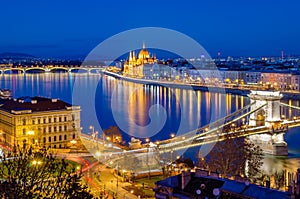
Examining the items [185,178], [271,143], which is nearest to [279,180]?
[185,178]

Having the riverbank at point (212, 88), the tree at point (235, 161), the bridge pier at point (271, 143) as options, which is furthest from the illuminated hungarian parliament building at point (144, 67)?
Result: the tree at point (235, 161)

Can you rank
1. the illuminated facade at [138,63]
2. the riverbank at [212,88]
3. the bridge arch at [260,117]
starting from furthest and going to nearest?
the illuminated facade at [138,63], the riverbank at [212,88], the bridge arch at [260,117]

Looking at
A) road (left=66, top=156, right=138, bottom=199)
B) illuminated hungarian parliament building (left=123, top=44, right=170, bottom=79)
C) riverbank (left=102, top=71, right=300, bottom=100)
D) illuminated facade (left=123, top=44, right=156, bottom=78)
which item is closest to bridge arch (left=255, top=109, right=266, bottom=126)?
road (left=66, top=156, right=138, bottom=199)

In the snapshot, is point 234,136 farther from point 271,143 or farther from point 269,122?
point 269,122

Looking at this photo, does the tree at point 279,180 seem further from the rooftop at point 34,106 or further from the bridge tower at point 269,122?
the rooftop at point 34,106

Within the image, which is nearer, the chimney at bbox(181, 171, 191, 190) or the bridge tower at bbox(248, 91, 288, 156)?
the chimney at bbox(181, 171, 191, 190)

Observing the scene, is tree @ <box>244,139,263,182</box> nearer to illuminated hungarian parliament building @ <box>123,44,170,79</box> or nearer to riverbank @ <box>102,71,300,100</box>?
riverbank @ <box>102,71,300,100</box>

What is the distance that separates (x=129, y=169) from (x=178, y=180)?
2.43m

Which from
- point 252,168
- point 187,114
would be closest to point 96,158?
point 252,168

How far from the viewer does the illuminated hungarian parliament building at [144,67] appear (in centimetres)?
3506

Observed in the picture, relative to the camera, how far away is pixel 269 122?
988 centimetres

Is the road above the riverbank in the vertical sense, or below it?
below

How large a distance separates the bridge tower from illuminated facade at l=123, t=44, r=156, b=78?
25.2m

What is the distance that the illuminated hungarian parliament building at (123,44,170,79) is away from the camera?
35.1 meters
